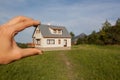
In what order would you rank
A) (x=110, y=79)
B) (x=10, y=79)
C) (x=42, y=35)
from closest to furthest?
(x=10, y=79) → (x=110, y=79) → (x=42, y=35)

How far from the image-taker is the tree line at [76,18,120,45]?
190ft

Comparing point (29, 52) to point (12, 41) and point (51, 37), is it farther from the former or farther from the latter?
point (51, 37)

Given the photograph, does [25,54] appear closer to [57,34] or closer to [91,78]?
[91,78]

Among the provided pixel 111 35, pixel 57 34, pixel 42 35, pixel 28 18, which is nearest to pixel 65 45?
pixel 57 34

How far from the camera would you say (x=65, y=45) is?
5859 cm

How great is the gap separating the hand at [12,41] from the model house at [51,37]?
53115 mm

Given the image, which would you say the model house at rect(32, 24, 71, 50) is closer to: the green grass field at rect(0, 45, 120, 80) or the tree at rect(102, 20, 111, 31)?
the tree at rect(102, 20, 111, 31)

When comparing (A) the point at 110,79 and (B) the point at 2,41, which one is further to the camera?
(A) the point at 110,79

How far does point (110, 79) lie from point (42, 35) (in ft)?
146

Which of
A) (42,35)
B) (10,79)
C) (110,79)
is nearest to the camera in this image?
(10,79)

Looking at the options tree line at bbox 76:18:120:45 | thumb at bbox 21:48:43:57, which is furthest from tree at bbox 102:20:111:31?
thumb at bbox 21:48:43:57

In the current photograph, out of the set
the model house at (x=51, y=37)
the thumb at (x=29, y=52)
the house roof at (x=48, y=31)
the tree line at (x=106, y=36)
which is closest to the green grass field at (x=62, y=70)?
the thumb at (x=29, y=52)

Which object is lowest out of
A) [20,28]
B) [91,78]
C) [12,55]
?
[91,78]

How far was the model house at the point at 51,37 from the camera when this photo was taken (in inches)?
2180
